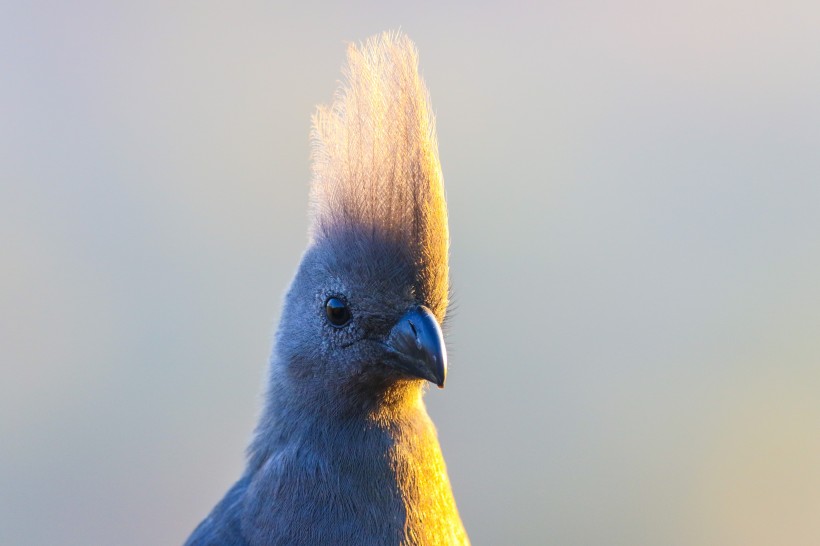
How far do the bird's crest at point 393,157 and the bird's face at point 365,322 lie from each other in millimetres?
44

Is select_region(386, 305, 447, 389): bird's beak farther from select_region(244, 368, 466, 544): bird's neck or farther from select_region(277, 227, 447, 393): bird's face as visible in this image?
select_region(244, 368, 466, 544): bird's neck

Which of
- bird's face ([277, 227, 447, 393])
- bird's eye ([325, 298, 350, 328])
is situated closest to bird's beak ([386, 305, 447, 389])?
bird's face ([277, 227, 447, 393])

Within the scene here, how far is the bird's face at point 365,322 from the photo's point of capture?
7.11ft

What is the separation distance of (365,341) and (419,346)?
6.9 inches

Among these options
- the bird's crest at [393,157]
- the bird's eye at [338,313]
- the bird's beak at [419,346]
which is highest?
the bird's crest at [393,157]

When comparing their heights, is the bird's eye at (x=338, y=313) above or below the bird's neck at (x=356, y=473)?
above

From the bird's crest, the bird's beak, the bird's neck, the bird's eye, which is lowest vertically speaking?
the bird's neck

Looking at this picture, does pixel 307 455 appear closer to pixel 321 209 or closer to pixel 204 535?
pixel 204 535

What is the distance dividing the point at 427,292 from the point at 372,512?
0.56m

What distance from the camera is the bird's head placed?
2203 millimetres

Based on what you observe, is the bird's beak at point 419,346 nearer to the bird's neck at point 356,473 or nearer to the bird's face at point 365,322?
the bird's face at point 365,322

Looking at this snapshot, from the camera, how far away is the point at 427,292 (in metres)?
2.24

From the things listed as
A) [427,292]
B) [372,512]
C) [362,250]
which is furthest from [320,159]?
[372,512]

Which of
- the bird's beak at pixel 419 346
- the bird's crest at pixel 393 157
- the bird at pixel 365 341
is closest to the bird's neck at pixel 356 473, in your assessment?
the bird at pixel 365 341
